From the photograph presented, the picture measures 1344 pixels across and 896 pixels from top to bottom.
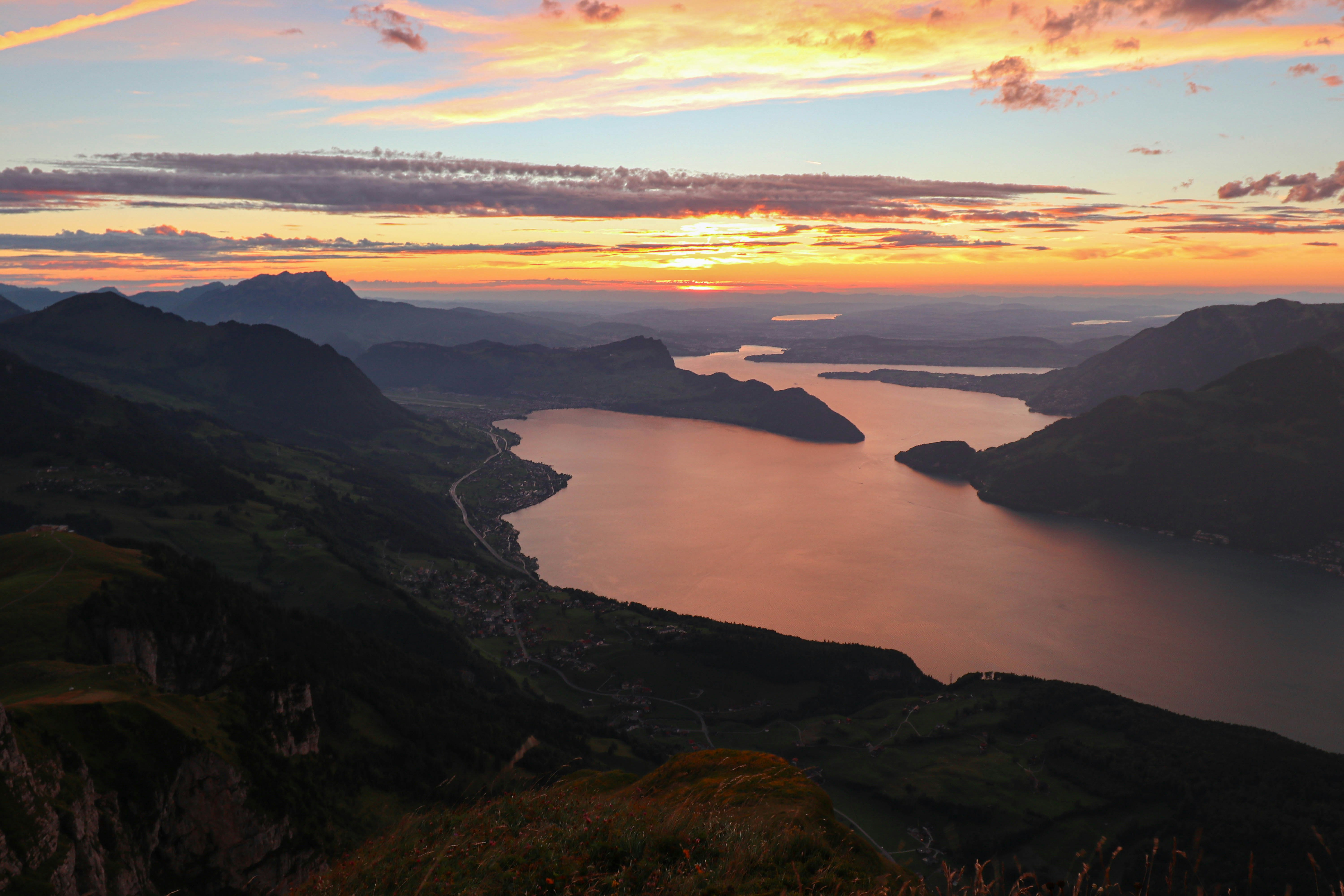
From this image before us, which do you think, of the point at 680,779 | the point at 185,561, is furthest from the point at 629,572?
the point at 680,779

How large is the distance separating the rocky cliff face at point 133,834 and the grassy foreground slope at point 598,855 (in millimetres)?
19470

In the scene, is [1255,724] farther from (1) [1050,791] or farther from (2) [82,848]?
(2) [82,848]

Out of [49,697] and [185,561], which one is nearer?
[49,697]

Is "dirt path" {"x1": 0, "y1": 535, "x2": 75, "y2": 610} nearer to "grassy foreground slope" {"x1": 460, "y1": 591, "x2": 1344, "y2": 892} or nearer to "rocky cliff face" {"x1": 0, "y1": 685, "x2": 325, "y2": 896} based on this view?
"rocky cliff face" {"x1": 0, "y1": 685, "x2": 325, "y2": 896}

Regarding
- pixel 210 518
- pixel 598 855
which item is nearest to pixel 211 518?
pixel 210 518

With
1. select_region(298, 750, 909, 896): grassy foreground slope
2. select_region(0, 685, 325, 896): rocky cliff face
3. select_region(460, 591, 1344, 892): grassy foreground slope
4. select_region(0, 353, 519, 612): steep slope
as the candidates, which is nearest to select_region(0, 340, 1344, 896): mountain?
select_region(0, 685, 325, 896): rocky cliff face

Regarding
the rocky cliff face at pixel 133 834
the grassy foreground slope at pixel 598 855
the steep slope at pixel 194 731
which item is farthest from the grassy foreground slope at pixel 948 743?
the grassy foreground slope at pixel 598 855

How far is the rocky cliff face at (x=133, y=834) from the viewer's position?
27703mm

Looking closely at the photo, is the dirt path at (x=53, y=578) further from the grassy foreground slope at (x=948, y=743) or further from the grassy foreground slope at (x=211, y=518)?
the grassy foreground slope at (x=948, y=743)

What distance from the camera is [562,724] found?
106m

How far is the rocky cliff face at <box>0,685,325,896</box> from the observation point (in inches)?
1091

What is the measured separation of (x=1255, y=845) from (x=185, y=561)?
138m

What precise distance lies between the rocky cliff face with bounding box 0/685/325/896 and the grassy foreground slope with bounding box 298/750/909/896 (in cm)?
1947

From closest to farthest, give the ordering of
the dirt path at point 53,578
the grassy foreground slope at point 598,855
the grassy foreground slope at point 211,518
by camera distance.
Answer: the grassy foreground slope at point 598,855, the dirt path at point 53,578, the grassy foreground slope at point 211,518
